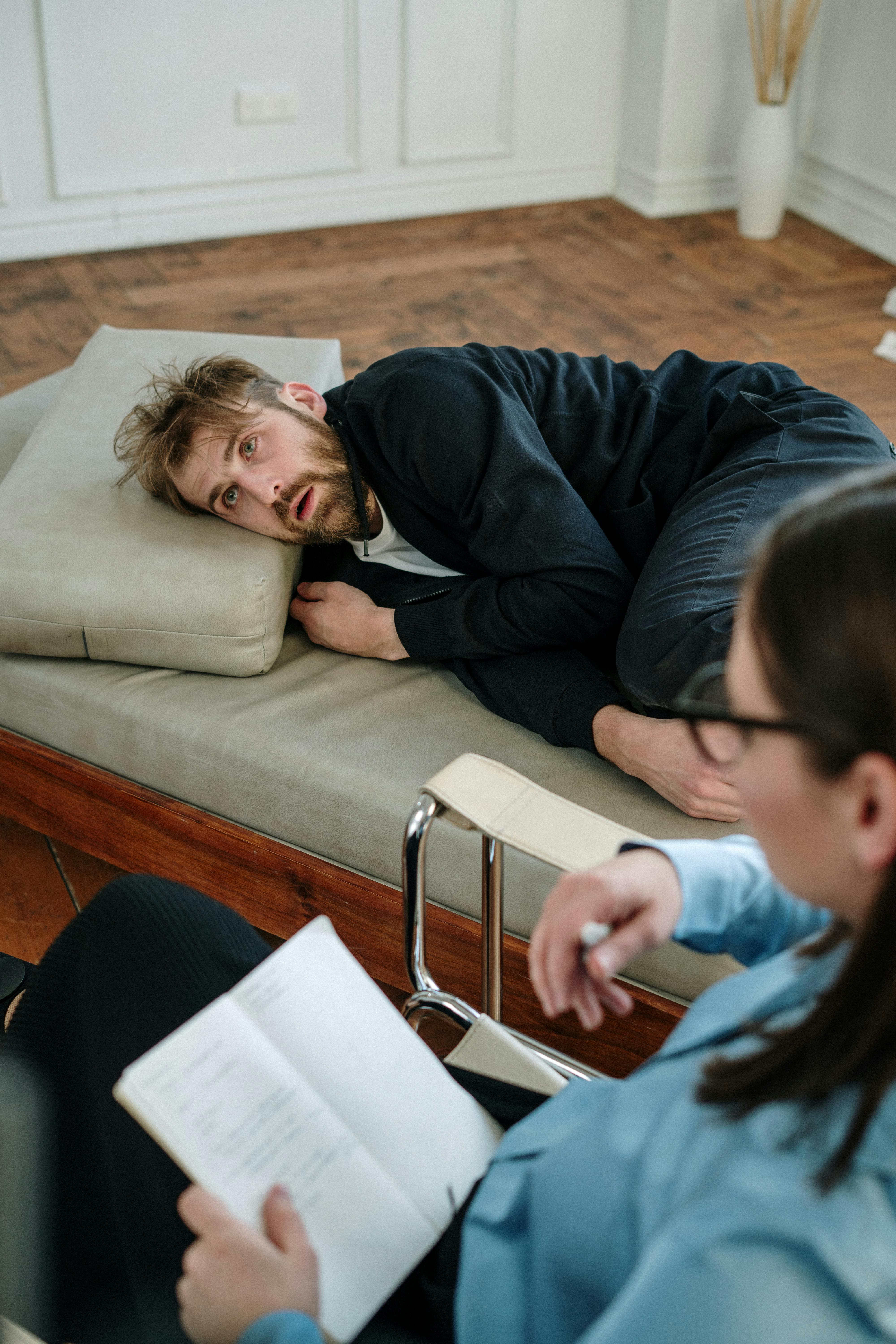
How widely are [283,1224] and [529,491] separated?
951 millimetres

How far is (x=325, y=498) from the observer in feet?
5.23

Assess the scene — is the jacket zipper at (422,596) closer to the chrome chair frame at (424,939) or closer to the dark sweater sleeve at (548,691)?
the dark sweater sleeve at (548,691)

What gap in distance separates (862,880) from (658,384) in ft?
3.94

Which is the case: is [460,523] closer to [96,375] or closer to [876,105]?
[96,375]

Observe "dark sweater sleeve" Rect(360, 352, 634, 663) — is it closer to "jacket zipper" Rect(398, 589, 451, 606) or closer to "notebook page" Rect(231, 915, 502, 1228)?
"jacket zipper" Rect(398, 589, 451, 606)

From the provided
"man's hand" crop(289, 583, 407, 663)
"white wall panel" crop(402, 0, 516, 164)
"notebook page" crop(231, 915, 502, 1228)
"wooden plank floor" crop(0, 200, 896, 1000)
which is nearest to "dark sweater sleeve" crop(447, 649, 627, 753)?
"man's hand" crop(289, 583, 407, 663)

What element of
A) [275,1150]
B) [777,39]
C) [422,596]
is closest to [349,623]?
[422,596]

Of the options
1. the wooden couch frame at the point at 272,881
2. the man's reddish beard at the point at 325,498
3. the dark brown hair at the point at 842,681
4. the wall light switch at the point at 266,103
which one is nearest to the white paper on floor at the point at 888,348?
the wall light switch at the point at 266,103

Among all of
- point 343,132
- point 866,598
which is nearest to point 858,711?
point 866,598

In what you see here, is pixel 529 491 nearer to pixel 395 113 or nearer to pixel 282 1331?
pixel 282 1331

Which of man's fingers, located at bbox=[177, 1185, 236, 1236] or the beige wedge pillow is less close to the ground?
man's fingers, located at bbox=[177, 1185, 236, 1236]

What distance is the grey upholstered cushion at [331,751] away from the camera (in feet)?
4.47

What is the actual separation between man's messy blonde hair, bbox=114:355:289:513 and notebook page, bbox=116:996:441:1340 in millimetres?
935

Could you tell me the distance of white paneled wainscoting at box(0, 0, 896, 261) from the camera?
136 inches
